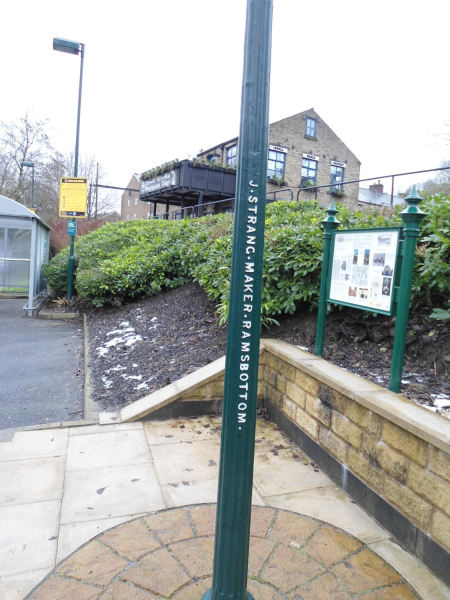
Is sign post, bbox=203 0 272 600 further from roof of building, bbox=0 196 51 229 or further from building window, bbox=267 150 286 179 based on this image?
building window, bbox=267 150 286 179

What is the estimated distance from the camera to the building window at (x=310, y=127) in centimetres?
2741

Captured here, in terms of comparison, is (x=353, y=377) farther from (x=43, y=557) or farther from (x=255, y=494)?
(x=43, y=557)

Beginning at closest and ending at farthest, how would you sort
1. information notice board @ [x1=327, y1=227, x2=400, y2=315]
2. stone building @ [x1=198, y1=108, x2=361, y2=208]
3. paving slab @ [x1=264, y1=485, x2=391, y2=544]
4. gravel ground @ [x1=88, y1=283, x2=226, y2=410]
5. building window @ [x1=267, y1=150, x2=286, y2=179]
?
paving slab @ [x1=264, y1=485, x2=391, y2=544] < information notice board @ [x1=327, y1=227, x2=400, y2=315] < gravel ground @ [x1=88, y1=283, x2=226, y2=410] < stone building @ [x1=198, y1=108, x2=361, y2=208] < building window @ [x1=267, y1=150, x2=286, y2=179]

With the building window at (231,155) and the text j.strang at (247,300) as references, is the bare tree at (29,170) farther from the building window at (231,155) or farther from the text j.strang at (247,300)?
the text j.strang at (247,300)

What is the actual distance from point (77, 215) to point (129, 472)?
10.8 m

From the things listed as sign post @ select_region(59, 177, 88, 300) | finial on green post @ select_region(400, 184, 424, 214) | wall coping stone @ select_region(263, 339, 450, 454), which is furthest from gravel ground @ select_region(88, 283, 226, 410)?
Result: sign post @ select_region(59, 177, 88, 300)

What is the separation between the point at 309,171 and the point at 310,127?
2930mm

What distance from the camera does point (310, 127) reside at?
2761 cm

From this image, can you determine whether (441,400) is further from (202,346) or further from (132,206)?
(132,206)

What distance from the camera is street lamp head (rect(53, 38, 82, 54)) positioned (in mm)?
11500

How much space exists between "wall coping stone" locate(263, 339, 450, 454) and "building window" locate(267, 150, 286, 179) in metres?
23.0

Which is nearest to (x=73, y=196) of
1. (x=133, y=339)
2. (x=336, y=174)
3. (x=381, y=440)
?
(x=133, y=339)

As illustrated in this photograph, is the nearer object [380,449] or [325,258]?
[380,449]

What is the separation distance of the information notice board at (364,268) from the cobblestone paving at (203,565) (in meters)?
1.62
